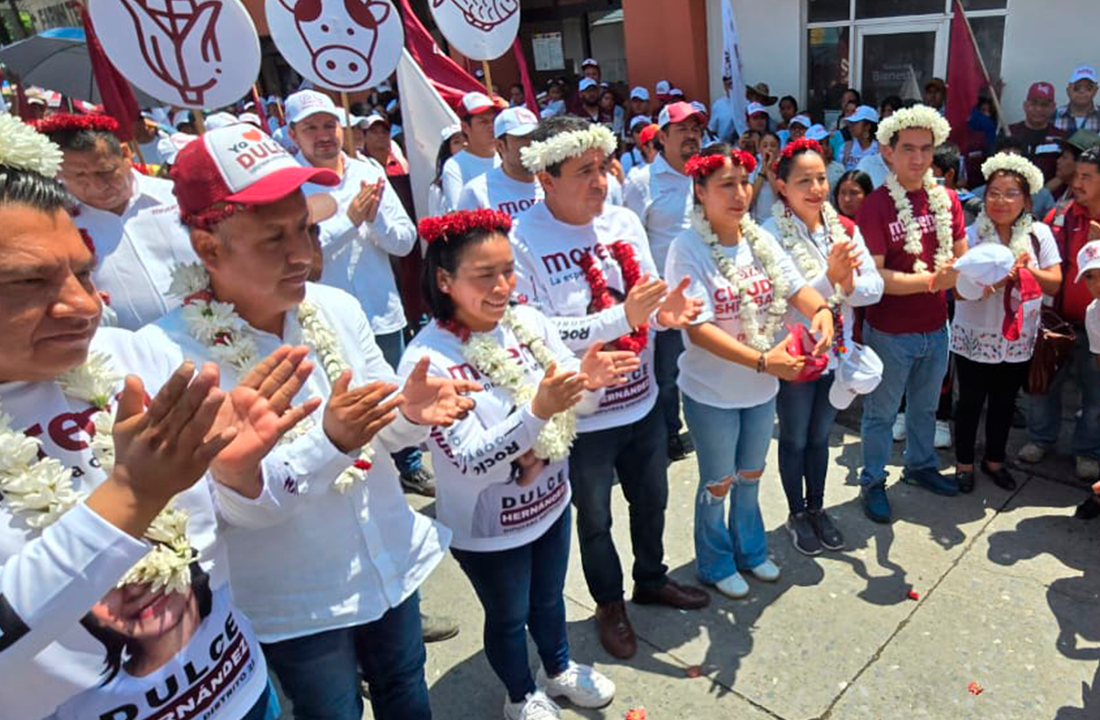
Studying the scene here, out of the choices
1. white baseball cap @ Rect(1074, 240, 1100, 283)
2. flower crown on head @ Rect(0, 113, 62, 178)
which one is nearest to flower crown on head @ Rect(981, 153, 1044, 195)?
white baseball cap @ Rect(1074, 240, 1100, 283)

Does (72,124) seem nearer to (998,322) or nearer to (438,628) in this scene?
(438,628)

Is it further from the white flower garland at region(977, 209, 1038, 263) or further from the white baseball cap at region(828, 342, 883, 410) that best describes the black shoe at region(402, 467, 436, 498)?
the white flower garland at region(977, 209, 1038, 263)

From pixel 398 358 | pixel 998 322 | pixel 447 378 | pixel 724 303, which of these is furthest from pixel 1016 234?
pixel 398 358

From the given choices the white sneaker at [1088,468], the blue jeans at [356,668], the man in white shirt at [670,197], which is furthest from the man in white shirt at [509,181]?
the white sneaker at [1088,468]

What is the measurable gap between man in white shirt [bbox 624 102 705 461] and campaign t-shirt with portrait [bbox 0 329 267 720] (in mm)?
3235

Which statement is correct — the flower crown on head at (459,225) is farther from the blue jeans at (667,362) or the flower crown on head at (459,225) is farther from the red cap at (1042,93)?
the red cap at (1042,93)

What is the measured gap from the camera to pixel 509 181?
13.4 ft

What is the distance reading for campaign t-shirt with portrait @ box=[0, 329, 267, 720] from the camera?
1.06m

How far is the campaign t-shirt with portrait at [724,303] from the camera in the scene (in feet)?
9.73

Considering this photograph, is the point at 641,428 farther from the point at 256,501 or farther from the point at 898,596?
the point at 256,501

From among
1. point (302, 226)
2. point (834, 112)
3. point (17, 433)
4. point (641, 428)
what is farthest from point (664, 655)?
point (834, 112)

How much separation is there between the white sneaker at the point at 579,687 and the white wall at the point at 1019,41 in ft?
25.4

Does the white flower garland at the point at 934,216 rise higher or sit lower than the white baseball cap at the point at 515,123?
lower

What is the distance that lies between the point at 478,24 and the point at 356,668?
4.48m
